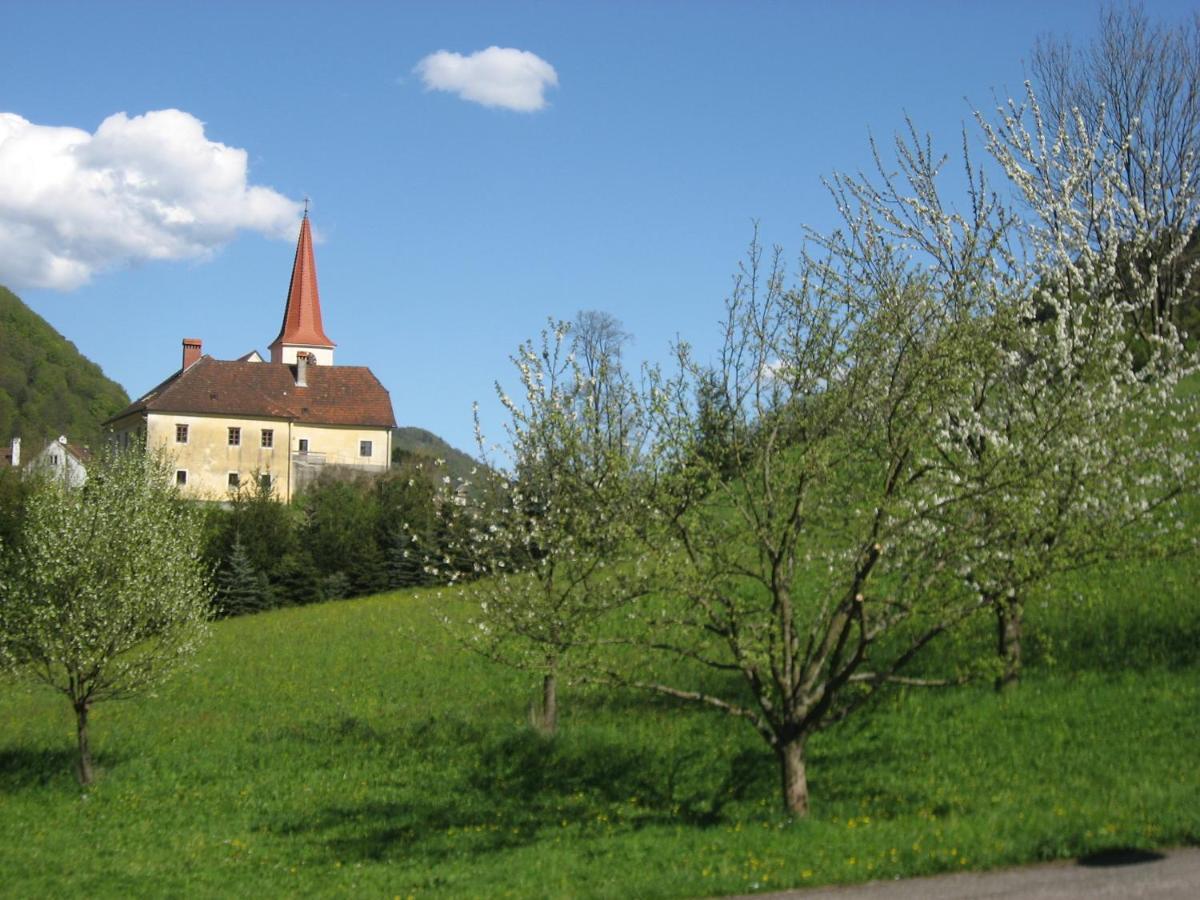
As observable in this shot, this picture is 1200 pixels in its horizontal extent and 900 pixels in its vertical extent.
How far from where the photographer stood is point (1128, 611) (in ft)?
58.0

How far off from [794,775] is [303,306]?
3368 inches

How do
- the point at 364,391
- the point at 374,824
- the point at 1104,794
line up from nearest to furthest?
the point at 1104,794 < the point at 374,824 < the point at 364,391

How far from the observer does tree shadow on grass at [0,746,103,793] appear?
22406 mm

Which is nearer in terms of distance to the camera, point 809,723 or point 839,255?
point 809,723

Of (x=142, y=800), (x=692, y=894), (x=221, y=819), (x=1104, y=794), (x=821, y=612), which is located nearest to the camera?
(x=692, y=894)

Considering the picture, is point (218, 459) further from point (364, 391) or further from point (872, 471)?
point (872, 471)

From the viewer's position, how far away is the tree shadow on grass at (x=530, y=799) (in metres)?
15.2

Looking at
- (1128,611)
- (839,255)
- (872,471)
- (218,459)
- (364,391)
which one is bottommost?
(1128,611)

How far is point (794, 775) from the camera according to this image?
13.4 meters

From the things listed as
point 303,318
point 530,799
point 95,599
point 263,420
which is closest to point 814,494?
point 530,799

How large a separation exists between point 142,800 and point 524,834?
853 centimetres

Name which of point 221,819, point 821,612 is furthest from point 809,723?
point 221,819

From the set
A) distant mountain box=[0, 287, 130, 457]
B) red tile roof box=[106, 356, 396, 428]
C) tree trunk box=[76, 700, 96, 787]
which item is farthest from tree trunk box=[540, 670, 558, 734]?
distant mountain box=[0, 287, 130, 457]

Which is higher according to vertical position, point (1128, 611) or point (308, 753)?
point (1128, 611)
